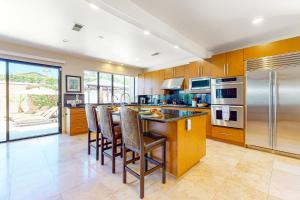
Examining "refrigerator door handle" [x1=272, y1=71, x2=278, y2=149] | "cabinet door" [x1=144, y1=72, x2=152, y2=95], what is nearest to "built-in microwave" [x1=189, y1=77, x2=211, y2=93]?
"refrigerator door handle" [x1=272, y1=71, x2=278, y2=149]

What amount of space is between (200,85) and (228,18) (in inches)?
81.8

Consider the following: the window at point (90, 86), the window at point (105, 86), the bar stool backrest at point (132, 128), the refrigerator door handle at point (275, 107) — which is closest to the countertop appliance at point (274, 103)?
the refrigerator door handle at point (275, 107)

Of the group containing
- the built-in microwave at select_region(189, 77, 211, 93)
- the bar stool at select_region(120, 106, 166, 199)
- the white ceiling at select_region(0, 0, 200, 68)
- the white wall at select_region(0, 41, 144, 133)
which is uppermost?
the white ceiling at select_region(0, 0, 200, 68)

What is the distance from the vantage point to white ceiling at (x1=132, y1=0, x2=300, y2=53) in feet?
7.14

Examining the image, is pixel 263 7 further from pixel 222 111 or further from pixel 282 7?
pixel 222 111

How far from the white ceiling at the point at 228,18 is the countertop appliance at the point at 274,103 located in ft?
2.05

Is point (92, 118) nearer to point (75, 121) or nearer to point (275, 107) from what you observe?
point (75, 121)

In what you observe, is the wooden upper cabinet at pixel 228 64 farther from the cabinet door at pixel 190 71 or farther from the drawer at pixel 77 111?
the drawer at pixel 77 111

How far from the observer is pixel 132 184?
6.45 feet

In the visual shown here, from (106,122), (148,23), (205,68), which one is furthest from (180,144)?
(205,68)

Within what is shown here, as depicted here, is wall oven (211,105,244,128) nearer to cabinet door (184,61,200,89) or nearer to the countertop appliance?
the countertop appliance

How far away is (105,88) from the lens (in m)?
5.90

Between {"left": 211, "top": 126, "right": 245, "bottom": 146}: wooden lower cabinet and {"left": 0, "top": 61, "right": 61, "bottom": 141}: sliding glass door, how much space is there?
4.96m

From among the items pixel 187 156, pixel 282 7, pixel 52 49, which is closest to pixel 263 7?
pixel 282 7
